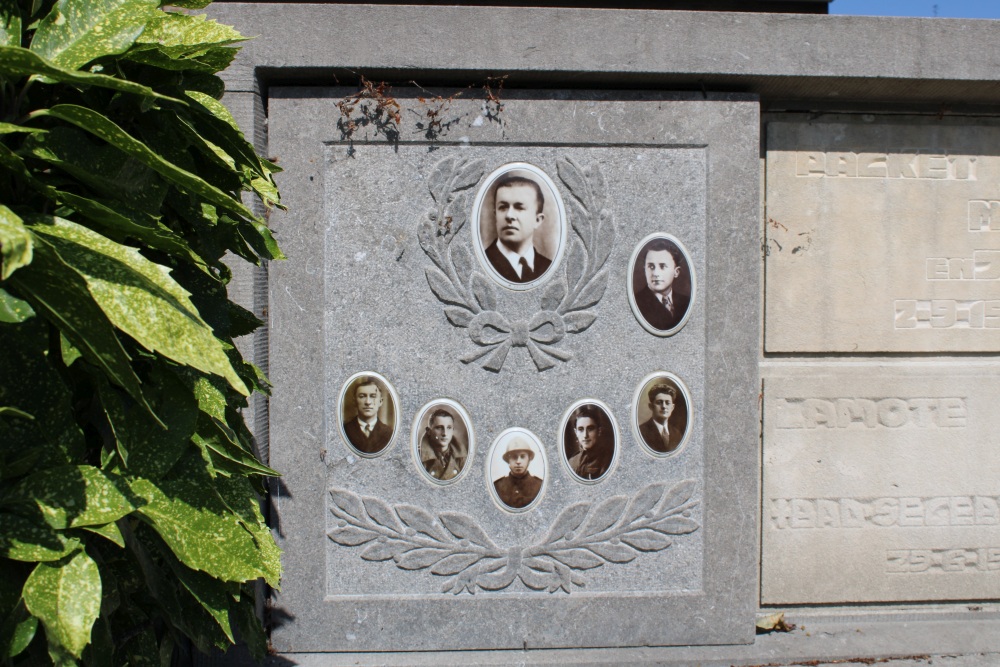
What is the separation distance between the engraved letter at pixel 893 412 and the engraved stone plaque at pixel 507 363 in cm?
67

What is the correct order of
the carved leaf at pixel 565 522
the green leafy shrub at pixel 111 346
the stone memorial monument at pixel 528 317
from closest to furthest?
the green leafy shrub at pixel 111 346
the stone memorial monument at pixel 528 317
the carved leaf at pixel 565 522

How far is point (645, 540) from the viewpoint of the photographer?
2.89 metres

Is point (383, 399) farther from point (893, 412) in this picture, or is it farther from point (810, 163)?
point (893, 412)

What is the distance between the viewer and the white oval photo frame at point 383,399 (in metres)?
2.81

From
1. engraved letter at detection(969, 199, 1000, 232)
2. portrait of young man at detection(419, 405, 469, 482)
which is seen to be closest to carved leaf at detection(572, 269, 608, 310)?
portrait of young man at detection(419, 405, 469, 482)

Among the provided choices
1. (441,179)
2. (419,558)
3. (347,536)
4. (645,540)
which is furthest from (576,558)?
(441,179)

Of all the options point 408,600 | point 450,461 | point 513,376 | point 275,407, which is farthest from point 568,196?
point 408,600

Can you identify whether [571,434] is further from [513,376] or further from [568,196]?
[568,196]

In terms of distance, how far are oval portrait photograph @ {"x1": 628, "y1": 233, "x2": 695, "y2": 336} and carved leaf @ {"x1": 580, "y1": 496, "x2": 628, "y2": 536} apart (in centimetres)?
72

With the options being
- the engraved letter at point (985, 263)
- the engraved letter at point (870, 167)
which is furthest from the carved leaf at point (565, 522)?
the engraved letter at point (985, 263)

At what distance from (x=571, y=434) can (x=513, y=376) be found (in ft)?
1.10

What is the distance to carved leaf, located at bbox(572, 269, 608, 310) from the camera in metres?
2.84

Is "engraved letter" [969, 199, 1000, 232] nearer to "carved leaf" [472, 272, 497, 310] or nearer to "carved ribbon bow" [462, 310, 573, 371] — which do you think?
"carved ribbon bow" [462, 310, 573, 371]

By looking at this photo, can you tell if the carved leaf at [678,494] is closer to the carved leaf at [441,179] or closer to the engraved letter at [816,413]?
the engraved letter at [816,413]
